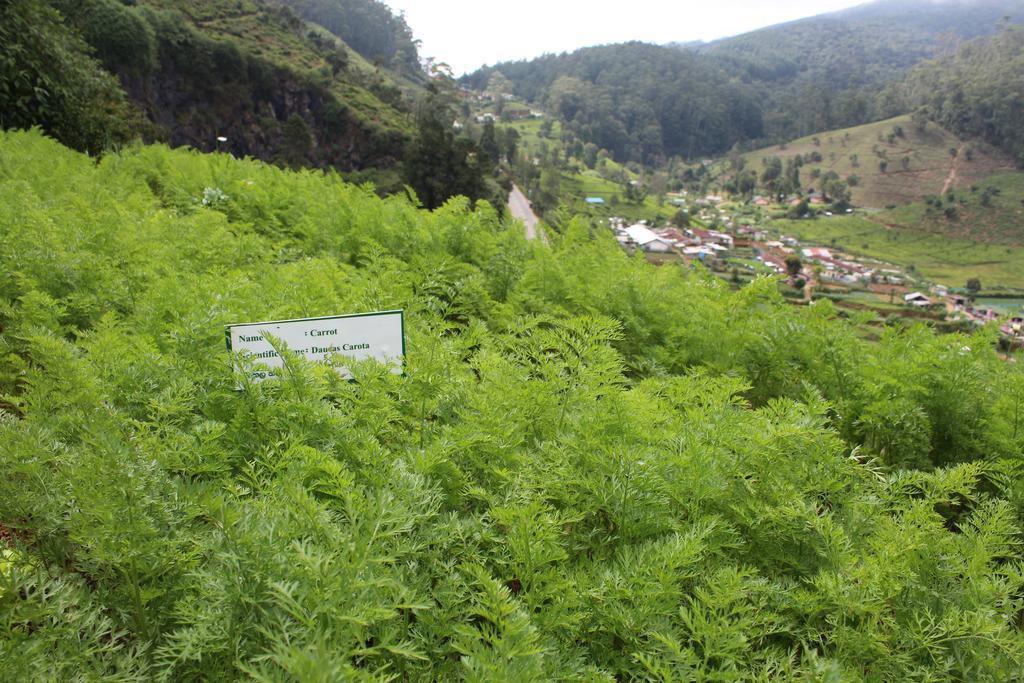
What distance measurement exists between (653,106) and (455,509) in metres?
163

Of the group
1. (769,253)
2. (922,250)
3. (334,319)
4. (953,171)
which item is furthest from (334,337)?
(953,171)

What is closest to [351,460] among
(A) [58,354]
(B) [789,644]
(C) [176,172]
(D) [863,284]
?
(A) [58,354]

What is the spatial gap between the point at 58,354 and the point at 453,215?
4374mm

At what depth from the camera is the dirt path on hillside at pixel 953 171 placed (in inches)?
→ 3639

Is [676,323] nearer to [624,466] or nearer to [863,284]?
[624,466]

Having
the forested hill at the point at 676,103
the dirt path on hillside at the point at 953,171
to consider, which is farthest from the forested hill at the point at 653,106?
the dirt path on hillside at the point at 953,171

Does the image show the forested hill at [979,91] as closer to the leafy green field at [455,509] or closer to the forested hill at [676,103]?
the forested hill at [676,103]

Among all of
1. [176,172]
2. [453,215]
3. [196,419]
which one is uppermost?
[176,172]

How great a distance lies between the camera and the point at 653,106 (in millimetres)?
147500

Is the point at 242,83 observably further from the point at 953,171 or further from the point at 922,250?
the point at 953,171

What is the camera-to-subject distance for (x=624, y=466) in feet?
7.28

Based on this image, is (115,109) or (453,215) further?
(115,109)

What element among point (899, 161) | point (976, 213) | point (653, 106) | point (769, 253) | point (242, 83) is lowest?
point (769, 253)

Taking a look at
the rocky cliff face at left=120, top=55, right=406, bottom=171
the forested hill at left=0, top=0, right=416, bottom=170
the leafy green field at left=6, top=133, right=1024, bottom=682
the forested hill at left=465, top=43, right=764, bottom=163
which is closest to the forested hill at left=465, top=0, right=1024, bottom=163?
the forested hill at left=465, top=43, right=764, bottom=163
